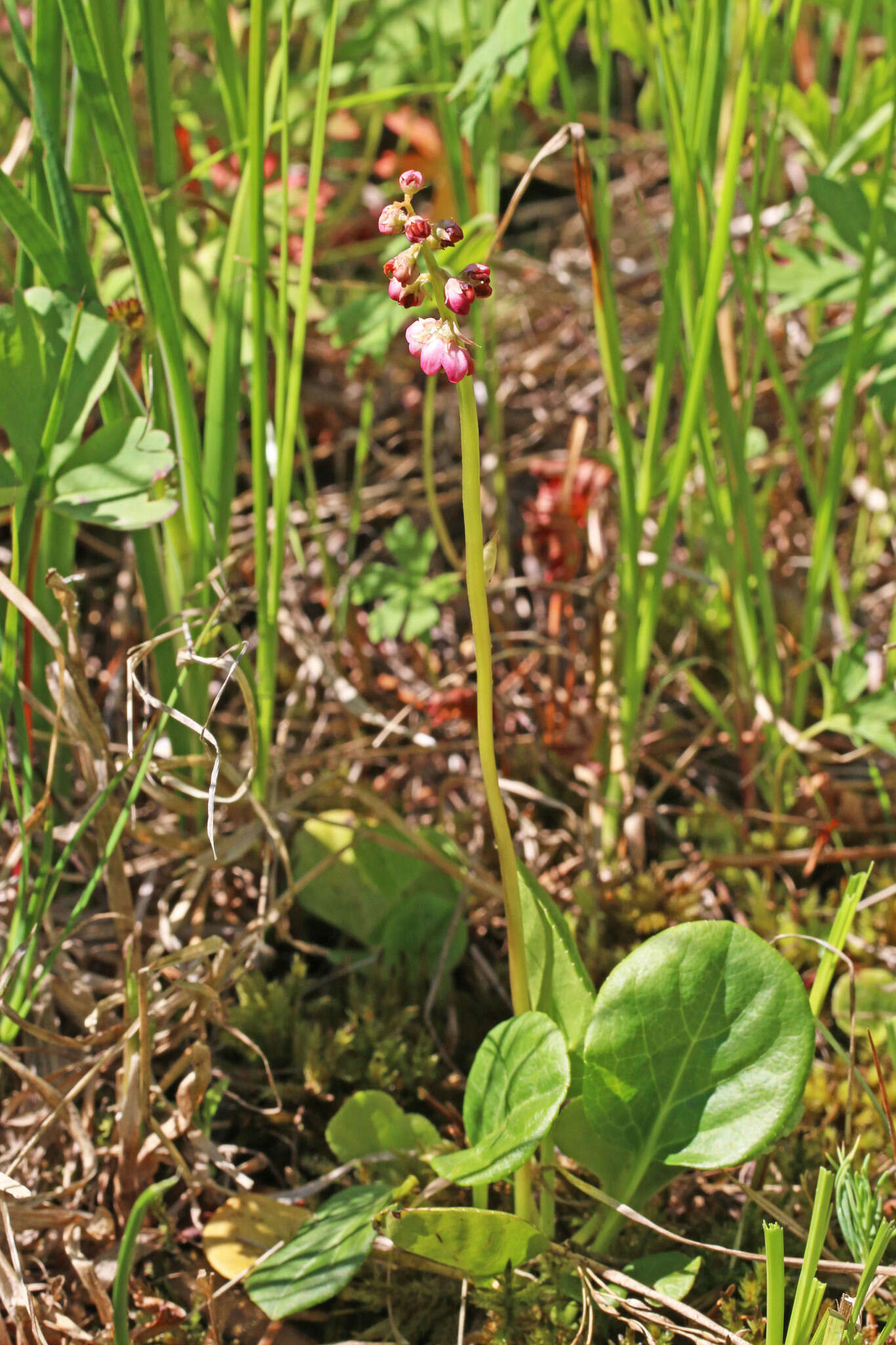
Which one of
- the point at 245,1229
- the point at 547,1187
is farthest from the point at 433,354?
the point at 245,1229

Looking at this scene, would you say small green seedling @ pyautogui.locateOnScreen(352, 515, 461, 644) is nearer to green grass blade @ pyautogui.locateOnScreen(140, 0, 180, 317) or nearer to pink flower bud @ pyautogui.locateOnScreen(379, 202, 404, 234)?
green grass blade @ pyautogui.locateOnScreen(140, 0, 180, 317)

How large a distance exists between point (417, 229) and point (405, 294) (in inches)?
2.3

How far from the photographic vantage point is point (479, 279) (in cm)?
79

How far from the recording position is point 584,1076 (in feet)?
3.53

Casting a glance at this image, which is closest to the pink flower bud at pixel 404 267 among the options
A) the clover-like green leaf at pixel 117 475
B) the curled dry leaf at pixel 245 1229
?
the clover-like green leaf at pixel 117 475

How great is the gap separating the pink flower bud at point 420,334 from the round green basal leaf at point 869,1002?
1.06 metres

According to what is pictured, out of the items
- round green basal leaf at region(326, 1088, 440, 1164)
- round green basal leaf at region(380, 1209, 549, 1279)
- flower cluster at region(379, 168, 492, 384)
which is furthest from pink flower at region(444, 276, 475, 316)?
round green basal leaf at region(326, 1088, 440, 1164)

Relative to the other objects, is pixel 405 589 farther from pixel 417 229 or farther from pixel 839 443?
pixel 417 229

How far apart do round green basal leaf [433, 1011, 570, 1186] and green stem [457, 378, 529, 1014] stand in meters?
0.04

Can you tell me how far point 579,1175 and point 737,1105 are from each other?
30 cm

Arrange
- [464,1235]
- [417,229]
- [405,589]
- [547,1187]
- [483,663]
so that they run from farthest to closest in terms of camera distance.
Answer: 1. [405,589]
2. [547,1187]
3. [464,1235]
4. [483,663]
5. [417,229]

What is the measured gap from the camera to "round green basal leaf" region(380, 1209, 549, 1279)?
3.23ft

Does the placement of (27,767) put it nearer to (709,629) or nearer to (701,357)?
(701,357)

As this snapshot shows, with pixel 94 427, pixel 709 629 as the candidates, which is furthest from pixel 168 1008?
pixel 709 629
